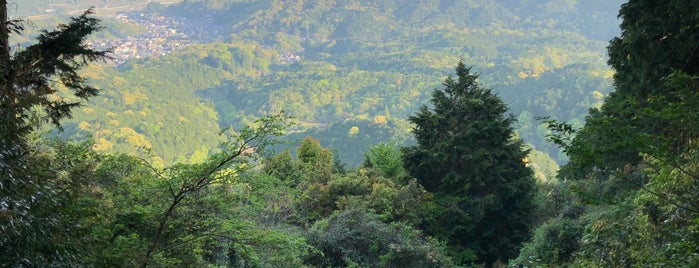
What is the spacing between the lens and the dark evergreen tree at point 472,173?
1611 centimetres

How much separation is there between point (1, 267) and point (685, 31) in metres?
10.2

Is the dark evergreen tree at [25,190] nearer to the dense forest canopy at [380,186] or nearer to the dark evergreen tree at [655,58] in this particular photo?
the dense forest canopy at [380,186]

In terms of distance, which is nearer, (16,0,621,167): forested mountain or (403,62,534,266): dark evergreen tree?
(403,62,534,266): dark evergreen tree

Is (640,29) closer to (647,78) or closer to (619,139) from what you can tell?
(647,78)

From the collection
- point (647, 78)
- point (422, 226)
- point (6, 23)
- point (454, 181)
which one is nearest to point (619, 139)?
point (647, 78)

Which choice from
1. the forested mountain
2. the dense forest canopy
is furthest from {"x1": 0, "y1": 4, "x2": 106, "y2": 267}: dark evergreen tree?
the forested mountain

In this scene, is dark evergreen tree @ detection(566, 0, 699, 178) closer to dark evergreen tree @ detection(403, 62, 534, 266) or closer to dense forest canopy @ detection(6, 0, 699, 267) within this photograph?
dense forest canopy @ detection(6, 0, 699, 267)

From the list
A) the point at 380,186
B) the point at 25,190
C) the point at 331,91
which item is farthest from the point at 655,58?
the point at 331,91

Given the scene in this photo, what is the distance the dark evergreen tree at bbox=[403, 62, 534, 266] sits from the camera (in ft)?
52.9

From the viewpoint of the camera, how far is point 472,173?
56.5ft

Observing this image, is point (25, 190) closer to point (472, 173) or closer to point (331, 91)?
point (472, 173)

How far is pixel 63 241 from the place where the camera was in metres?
4.13

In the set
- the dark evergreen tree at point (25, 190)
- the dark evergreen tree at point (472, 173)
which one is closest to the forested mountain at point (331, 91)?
the dark evergreen tree at point (472, 173)

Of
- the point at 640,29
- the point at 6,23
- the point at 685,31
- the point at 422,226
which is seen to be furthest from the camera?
the point at 422,226
